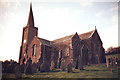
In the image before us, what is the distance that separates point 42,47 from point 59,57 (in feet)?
20.0

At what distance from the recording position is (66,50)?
128 ft

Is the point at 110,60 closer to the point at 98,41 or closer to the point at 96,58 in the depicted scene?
the point at 96,58

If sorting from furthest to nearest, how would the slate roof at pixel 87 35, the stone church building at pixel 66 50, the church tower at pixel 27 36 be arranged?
the church tower at pixel 27 36
the slate roof at pixel 87 35
the stone church building at pixel 66 50

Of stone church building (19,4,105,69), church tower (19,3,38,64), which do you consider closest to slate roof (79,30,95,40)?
stone church building (19,4,105,69)

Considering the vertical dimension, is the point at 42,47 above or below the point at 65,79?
above

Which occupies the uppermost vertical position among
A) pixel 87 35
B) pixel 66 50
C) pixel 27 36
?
pixel 27 36

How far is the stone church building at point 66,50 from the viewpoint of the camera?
36719 millimetres

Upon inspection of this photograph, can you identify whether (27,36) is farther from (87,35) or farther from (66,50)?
(87,35)

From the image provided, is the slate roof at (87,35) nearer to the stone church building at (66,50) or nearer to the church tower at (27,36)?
the stone church building at (66,50)

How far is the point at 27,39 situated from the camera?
4484cm

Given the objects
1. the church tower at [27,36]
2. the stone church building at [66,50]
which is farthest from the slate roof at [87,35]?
the church tower at [27,36]

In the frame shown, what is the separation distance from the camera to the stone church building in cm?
3672

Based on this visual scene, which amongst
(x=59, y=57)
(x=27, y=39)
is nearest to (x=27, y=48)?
(x=27, y=39)

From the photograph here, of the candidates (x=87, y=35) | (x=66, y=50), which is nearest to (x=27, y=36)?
(x=66, y=50)
